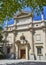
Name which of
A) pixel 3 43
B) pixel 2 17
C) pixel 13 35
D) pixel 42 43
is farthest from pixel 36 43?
pixel 2 17

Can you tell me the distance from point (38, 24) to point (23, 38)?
3531mm

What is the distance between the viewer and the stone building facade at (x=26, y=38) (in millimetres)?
25844

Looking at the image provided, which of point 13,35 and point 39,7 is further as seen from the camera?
point 13,35

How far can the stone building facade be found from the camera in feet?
84.8

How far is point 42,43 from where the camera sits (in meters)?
25.6

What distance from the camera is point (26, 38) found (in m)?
27.4

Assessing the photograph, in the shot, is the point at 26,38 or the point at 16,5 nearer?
the point at 16,5

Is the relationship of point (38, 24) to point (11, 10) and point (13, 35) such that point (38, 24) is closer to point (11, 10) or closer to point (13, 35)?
point (13, 35)

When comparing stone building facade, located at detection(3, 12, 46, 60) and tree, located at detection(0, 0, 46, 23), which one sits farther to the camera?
stone building facade, located at detection(3, 12, 46, 60)

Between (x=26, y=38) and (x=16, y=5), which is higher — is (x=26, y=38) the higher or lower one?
the lower one

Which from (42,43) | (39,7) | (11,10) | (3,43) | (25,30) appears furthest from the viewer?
(3,43)

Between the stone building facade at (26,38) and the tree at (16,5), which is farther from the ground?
the tree at (16,5)

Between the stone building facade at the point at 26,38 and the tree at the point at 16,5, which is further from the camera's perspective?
the stone building facade at the point at 26,38

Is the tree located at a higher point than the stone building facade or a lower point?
higher
